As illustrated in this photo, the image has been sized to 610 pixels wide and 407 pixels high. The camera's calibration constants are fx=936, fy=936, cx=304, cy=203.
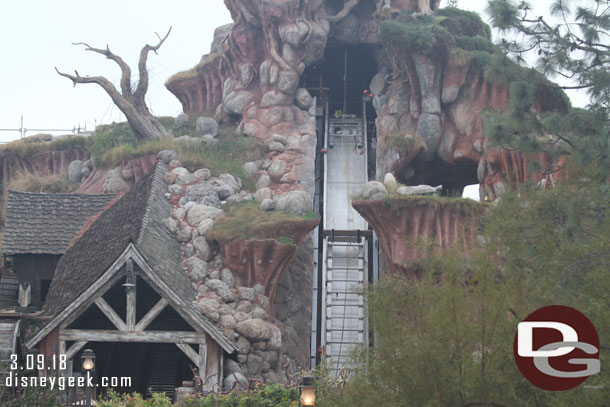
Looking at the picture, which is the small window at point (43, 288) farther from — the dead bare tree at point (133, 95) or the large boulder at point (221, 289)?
the dead bare tree at point (133, 95)

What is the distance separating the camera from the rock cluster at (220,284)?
23.1 metres

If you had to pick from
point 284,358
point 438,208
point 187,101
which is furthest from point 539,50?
point 187,101

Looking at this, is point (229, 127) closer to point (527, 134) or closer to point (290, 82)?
point (290, 82)

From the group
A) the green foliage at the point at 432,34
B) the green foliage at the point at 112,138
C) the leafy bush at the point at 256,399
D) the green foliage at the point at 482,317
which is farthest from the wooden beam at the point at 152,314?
the green foliage at the point at 432,34

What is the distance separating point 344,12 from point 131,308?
58.3 ft

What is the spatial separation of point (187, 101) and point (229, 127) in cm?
469

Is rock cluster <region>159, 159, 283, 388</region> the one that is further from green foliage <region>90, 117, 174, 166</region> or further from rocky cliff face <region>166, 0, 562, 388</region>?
green foliage <region>90, 117, 174, 166</region>

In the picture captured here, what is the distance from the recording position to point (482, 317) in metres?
11.2

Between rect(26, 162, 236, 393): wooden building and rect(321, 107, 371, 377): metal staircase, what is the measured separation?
3.44 m

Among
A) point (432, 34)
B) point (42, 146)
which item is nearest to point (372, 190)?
point (432, 34)

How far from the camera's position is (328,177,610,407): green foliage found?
10969 mm

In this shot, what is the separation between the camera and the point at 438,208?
26.8 meters

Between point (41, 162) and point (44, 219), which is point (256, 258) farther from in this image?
point (41, 162)

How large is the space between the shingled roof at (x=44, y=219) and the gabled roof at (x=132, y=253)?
947 millimetres
